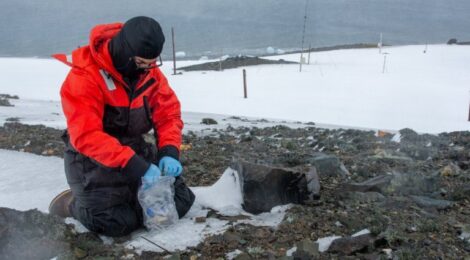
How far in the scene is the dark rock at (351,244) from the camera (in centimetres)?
215

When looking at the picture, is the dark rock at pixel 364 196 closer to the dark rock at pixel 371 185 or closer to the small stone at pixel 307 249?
the dark rock at pixel 371 185

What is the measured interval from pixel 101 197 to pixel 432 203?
1733 mm

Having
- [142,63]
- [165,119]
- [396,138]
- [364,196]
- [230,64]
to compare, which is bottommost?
[230,64]

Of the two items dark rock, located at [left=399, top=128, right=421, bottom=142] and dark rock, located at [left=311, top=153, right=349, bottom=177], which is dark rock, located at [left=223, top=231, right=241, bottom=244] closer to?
dark rock, located at [left=311, top=153, right=349, bottom=177]

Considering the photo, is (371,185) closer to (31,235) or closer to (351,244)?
(351,244)

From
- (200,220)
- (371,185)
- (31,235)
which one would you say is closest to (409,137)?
(371,185)

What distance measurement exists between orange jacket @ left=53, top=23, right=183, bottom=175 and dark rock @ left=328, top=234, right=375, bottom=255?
3.13 feet

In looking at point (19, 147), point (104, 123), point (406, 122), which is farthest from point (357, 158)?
point (406, 122)

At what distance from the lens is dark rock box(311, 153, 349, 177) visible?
327 centimetres

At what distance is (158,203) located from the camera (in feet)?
8.46

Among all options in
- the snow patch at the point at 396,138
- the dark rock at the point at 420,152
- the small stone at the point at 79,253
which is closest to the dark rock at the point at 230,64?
the snow patch at the point at 396,138

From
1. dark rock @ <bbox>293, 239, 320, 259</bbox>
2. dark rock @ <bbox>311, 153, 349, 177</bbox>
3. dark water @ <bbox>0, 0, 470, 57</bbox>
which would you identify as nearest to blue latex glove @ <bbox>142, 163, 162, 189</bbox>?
dark rock @ <bbox>293, 239, 320, 259</bbox>

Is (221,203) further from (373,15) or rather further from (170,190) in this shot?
(373,15)

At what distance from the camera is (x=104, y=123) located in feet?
8.09
